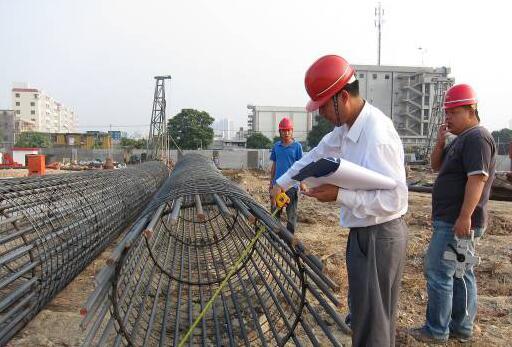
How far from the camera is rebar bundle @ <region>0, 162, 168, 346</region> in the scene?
328cm

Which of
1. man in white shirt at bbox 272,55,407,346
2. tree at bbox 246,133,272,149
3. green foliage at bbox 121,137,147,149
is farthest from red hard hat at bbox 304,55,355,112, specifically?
tree at bbox 246,133,272,149

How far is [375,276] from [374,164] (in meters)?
0.54

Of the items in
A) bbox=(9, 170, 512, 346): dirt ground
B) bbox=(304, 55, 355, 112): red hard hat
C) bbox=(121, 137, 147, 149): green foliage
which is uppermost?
bbox=(121, 137, 147, 149): green foliage

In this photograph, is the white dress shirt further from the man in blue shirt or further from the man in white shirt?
the man in blue shirt

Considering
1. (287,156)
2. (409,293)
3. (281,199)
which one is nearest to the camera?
(281,199)

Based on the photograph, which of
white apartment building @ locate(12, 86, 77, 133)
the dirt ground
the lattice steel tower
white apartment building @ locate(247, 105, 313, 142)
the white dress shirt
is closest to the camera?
the white dress shirt

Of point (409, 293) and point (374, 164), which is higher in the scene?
point (374, 164)

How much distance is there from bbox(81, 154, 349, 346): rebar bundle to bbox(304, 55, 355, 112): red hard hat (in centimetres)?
68

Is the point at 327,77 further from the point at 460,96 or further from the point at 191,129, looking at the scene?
the point at 191,129

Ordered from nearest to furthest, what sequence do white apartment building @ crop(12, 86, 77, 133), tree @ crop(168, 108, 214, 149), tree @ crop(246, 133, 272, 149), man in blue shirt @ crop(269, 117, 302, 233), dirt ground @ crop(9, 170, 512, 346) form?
1. dirt ground @ crop(9, 170, 512, 346)
2. man in blue shirt @ crop(269, 117, 302, 233)
3. tree @ crop(168, 108, 214, 149)
4. tree @ crop(246, 133, 272, 149)
5. white apartment building @ crop(12, 86, 77, 133)

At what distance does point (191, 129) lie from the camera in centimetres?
6050

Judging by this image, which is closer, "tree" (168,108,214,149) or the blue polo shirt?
the blue polo shirt

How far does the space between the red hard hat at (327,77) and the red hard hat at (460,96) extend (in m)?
1.24

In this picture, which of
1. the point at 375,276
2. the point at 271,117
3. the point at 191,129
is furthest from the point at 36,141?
the point at 375,276
